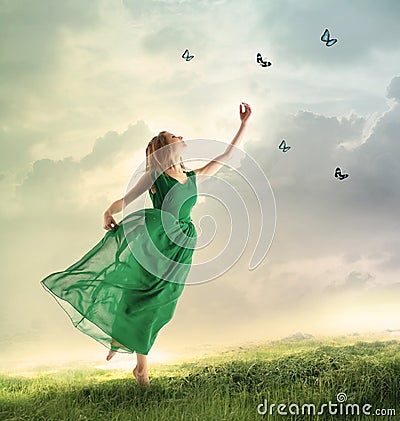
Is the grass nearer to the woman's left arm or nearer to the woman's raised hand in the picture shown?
the woman's raised hand

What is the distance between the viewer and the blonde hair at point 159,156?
301 cm

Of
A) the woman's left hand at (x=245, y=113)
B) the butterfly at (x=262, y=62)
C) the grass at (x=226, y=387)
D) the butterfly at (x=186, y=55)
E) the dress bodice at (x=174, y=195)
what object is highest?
the butterfly at (x=186, y=55)

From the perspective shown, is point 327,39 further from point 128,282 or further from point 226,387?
point 226,387

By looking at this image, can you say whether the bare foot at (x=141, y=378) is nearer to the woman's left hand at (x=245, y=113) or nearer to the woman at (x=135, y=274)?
the woman at (x=135, y=274)

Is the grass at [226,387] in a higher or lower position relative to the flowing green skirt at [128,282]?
lower

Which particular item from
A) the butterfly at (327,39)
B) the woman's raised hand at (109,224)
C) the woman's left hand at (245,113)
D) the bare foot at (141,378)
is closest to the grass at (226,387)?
the bare foot at (141,378)

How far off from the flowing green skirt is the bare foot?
0.16 m

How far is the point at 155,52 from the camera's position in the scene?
3.49m

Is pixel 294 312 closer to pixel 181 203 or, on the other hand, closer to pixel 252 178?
pixel 252 178

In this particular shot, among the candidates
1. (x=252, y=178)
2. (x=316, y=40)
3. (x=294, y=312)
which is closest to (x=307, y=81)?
(x=316, y=40)

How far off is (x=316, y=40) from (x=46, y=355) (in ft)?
6.49

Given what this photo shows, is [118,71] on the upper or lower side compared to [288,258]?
upper

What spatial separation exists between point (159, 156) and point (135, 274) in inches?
19.8

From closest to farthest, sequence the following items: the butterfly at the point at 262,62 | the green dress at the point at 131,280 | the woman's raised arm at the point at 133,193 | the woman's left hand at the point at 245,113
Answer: the green dress at the point at 131,280, the woman's raised arm at the point at 133,193, the woman's left hand at the point at 245,113, the butterfly at the point at 262,62
